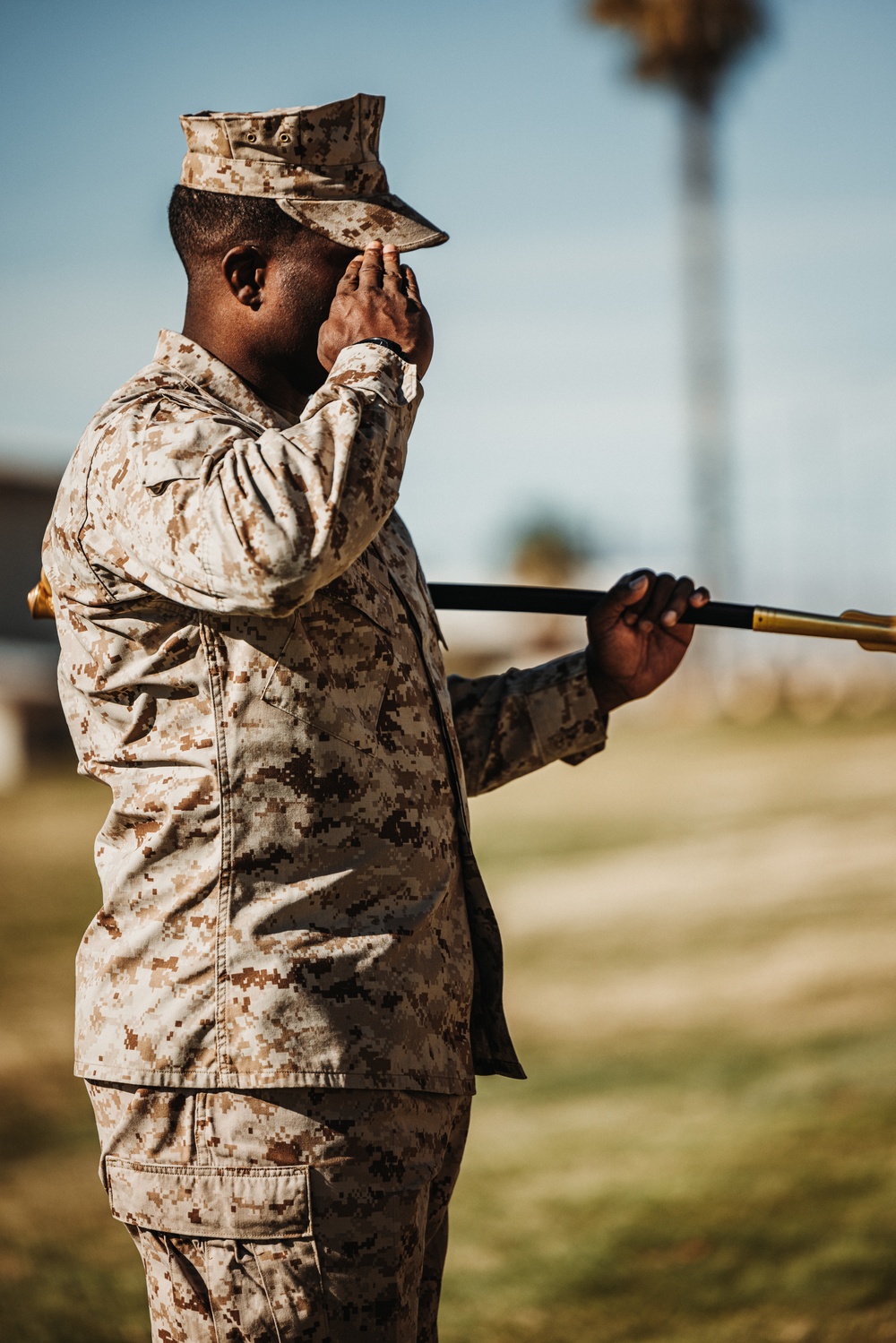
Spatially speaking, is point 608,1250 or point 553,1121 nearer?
point 608,1250

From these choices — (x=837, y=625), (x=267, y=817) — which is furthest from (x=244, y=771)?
(x=837, y=625)

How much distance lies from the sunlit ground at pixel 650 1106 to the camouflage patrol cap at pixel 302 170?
3293mm

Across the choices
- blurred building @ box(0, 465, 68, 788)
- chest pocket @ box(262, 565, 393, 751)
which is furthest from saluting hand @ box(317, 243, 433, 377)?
blurred building @ box(0, 465, 68, 788)

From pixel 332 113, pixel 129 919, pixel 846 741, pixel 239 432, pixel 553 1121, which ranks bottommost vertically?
pixel 846 741

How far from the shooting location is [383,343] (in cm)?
205

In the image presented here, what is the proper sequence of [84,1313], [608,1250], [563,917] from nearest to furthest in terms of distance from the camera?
[84,1313] < [608,1250] < [563,917]

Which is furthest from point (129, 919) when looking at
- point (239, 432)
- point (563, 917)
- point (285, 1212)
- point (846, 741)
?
point (846, 741)

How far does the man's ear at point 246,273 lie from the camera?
2.17 metres

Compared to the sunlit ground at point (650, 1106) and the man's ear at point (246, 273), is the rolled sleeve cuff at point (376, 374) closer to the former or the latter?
the man's ear at point (246, 273)

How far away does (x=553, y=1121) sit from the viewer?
664 centimetres

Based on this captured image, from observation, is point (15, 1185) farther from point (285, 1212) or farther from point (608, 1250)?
point (285, 1212)

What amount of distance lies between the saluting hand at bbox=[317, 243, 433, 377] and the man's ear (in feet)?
0.41

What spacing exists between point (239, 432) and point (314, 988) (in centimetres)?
75

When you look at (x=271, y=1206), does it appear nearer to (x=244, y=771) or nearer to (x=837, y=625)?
(x=244, y=771)
